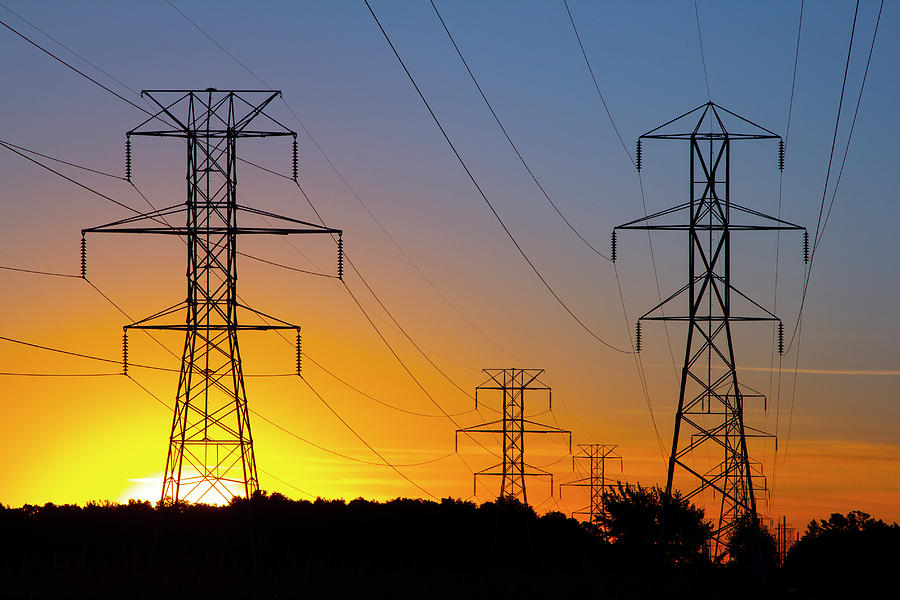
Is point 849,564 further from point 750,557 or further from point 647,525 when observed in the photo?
point 750,557

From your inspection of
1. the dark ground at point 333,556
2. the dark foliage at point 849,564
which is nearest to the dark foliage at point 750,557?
the dark ground at point 333,556

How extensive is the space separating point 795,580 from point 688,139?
61145mm

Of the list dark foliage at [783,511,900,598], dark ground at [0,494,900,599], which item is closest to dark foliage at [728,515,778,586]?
dark ground at [0,494,900,599]

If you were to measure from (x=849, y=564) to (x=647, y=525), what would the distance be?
19.2 metres

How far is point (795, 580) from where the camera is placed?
9819 cm

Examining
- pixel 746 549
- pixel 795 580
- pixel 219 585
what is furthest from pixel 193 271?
pixel 795 580

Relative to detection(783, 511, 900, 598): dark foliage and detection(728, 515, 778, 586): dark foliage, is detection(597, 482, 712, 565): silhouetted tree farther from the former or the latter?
detection(728, 515, 778, 586): dark foliage

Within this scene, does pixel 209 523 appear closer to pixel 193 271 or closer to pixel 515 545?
pixel 515 545

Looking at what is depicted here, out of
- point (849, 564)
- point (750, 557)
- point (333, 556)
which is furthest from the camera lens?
point (849, 564)

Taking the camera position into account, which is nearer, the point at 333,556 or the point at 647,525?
the point at 333,556

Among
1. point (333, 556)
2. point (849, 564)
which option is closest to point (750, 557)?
point (333, 556)

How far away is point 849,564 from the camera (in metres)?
96.8

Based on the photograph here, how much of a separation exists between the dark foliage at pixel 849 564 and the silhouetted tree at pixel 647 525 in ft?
26.3

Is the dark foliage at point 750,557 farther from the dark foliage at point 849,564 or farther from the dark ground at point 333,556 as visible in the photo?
the dark foliage at point 849,564
